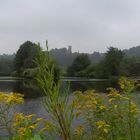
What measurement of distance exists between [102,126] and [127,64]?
77810 millimetres

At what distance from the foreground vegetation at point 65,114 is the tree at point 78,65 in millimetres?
78691

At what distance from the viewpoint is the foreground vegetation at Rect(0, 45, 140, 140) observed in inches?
44.4

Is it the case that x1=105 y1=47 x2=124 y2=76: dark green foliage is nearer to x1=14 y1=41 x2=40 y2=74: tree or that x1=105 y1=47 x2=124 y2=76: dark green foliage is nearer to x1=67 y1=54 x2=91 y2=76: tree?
x1=67 y1=54 x2=91 y2=76: tree

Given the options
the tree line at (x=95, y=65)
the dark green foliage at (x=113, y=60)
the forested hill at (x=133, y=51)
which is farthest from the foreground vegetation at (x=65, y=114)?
the forested hill at (x=133, y=51)

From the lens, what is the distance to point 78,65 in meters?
84.2

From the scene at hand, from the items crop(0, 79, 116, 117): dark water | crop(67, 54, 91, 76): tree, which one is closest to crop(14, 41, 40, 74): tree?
crop(67, 54, 91, 76): tree

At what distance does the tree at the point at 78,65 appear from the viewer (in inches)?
3327

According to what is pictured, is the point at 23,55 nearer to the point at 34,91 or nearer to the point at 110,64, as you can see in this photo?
the point at 110,64

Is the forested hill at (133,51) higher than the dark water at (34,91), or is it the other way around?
the forested hill at (133,51)

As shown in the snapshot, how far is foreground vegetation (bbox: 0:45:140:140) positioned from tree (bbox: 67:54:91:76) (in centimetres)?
7869

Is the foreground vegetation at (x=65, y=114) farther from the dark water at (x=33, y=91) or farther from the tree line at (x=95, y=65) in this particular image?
the tree line at (x=95, y=65)

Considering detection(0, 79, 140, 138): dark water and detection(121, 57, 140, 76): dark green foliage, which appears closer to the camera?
detection(0, 79, 140, 138): dark water

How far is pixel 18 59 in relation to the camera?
3063 inches

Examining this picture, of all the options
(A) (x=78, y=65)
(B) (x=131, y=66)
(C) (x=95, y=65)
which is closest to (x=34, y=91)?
(C) (x=95, y=65)
